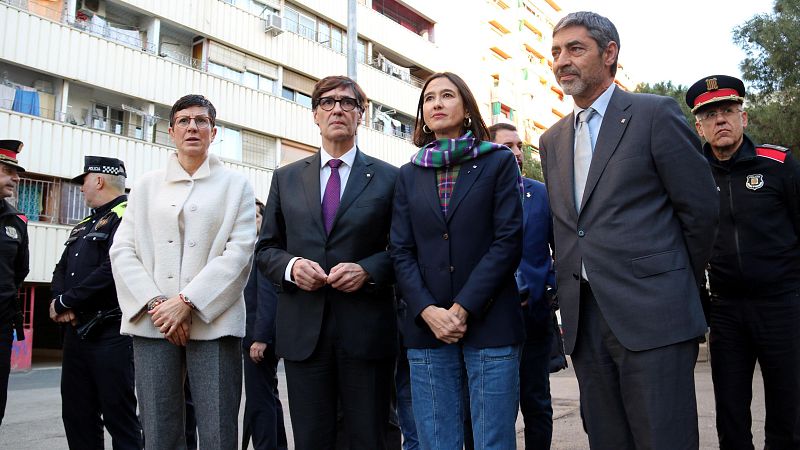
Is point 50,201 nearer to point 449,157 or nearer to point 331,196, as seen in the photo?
point 331,196

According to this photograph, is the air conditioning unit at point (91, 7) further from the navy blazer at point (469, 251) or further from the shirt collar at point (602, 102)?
the shirt collar at point (602, 102)

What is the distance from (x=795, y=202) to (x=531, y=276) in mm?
1639

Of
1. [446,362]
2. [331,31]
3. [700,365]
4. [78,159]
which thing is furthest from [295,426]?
[331,31]

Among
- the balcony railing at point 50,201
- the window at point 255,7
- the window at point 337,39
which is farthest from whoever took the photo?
the window at point 337,39

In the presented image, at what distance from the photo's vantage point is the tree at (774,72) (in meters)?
13.4

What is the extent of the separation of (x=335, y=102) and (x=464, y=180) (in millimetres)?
909

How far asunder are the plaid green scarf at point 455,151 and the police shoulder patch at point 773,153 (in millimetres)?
1915

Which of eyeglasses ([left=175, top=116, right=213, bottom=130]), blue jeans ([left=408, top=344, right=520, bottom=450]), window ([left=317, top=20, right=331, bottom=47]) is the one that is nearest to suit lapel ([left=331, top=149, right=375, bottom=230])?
blue jeans ([left=408, top=344, right=520, bottom=450])

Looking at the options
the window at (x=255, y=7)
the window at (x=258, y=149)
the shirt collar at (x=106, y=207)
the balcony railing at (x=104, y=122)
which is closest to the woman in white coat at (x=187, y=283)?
the shirt collar at (x=106, y=207)

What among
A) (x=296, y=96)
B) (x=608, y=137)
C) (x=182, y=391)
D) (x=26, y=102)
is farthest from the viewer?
(x=296, y=96)

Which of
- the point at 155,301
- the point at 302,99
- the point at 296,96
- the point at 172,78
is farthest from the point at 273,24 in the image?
the point at 155,301

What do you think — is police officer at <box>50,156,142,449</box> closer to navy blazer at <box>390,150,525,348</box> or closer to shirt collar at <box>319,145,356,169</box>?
shirt collar at <box>319,145,356,169</box>

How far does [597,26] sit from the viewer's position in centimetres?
301

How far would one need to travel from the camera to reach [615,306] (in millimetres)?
2725
